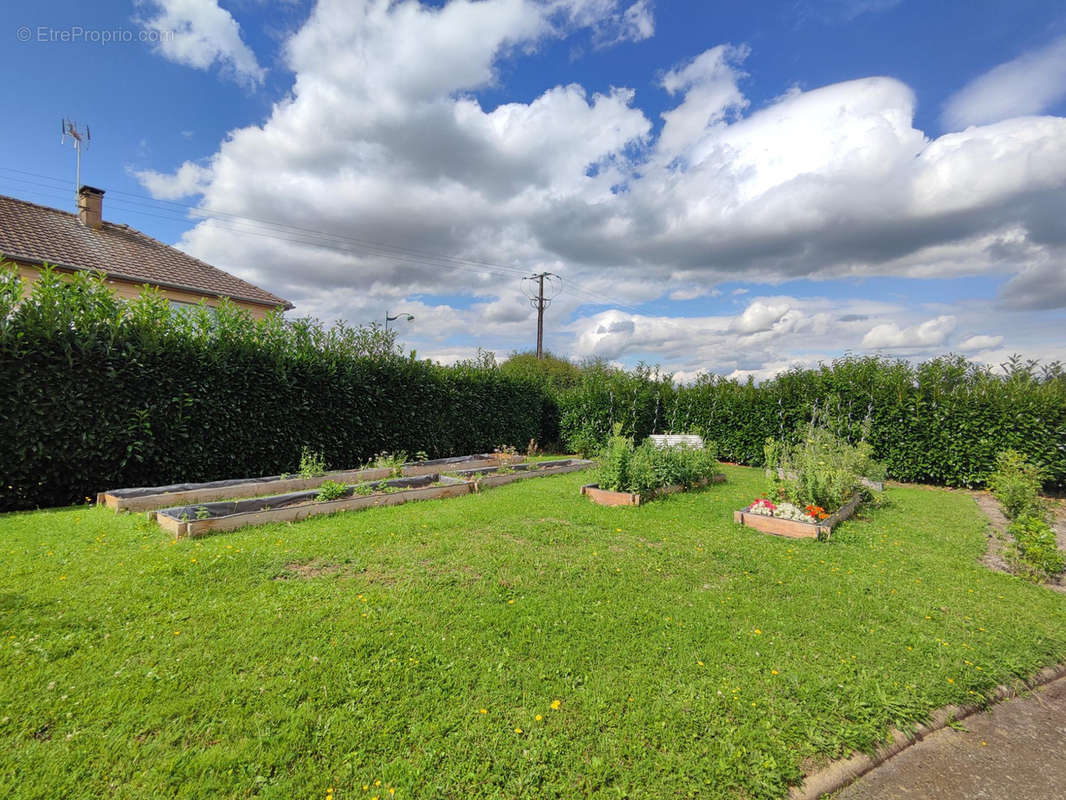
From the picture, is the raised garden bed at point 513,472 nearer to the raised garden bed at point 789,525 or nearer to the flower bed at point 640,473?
the flower bed at point 640,473

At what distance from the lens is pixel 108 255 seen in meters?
13.9

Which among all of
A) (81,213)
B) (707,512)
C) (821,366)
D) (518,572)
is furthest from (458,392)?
(81,213)

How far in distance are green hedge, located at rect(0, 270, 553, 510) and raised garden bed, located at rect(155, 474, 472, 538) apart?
7.07ft

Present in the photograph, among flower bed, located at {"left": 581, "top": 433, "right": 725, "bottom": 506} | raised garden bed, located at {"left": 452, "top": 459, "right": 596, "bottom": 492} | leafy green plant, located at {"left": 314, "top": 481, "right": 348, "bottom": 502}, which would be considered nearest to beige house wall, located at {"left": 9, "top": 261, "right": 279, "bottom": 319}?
raised garden bed, located at {"left": 452, "top": 459, "right": 596, "bottom": 492}

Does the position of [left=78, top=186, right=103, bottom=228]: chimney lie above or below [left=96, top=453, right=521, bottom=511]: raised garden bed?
above

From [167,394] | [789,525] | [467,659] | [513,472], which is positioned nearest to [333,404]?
[167,394]

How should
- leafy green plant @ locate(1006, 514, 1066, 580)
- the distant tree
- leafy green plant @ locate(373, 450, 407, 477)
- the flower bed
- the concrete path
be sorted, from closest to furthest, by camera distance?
the concrete path < leafy green plant @ locate(1006, 514, 1066, 580) < the flower bed < leafy green plant @ locate(373, 450, 407, 477) < the distant tree

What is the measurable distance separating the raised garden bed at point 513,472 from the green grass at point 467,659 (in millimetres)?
3420

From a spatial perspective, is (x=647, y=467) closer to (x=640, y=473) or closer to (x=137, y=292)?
(x=640, y=473)

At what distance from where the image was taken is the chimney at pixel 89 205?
14.8m

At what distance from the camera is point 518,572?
4.40 metres

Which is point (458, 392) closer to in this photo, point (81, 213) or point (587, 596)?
point (587, 596)

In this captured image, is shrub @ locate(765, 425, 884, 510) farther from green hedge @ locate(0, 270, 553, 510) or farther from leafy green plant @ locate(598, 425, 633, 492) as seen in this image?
green hedge @ locate(0, 270, 553, 510)

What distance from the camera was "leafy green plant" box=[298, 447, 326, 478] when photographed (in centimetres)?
822
